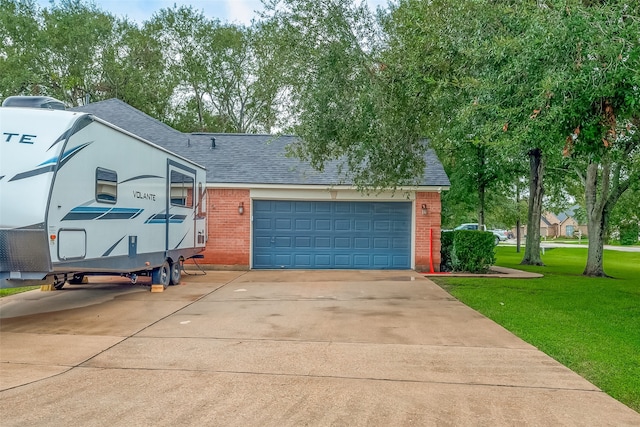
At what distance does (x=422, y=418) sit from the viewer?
12.9ft

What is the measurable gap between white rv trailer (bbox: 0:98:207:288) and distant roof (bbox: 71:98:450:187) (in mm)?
5667

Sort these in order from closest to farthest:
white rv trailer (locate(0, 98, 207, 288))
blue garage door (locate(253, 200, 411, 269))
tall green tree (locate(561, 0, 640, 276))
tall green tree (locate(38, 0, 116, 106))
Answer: tall green tree (locate(561, 0, 640, 276))
white rv trailer (locate(0, 98, 207, 288))
blue garage door (locate(253, 200, 411, 269))
tall green tree (locate(38, 0, 116, 106))

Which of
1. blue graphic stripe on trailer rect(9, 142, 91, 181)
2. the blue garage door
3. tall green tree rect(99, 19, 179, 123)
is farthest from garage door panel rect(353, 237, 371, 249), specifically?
tall green tree rect(99, 19, 179, 123)

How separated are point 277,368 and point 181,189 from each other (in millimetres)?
7286

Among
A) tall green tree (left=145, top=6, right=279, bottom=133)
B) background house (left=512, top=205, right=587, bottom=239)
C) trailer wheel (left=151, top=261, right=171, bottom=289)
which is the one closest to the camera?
trailer wheel (left=151, top=261, right=171, bottom=289)

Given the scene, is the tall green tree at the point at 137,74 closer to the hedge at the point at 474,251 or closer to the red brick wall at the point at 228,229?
the red brick wall at the point at 228,229

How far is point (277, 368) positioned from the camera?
17.1 ft

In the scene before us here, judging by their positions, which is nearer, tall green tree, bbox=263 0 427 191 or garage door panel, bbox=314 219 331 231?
tall green tree, bbox=263 0 427 191

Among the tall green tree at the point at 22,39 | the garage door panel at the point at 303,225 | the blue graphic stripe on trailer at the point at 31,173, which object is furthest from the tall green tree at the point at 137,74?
the blue graphic stripe on trailer at the point at 31,173

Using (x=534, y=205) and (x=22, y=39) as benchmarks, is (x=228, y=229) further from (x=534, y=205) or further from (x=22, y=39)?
(x=22, y=39)

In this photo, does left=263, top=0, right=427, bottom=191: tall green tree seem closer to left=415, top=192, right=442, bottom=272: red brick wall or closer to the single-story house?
the single-story house

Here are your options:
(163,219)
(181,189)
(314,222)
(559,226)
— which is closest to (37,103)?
(163,219)

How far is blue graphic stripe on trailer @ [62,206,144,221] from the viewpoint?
7.13m

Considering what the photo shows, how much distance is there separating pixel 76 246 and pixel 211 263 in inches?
333
